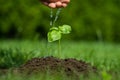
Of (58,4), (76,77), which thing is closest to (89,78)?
(76,77)

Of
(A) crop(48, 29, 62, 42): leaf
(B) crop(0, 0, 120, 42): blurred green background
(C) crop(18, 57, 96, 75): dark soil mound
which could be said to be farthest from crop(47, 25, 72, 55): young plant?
(B) crop(0, 0, 120, 42): blurred green background

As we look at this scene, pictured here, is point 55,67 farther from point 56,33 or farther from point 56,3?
point 56,3

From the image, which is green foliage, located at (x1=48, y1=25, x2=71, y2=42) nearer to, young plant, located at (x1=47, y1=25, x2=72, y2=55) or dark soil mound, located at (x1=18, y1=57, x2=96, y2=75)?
young plant, located at (x1=47, y1=25, x2=72, y2=55)

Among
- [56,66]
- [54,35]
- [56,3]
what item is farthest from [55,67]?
[56,3]

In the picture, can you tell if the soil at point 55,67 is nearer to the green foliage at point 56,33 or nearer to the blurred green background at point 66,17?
the green foliage at point 56,33

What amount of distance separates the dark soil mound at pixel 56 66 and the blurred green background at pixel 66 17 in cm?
994

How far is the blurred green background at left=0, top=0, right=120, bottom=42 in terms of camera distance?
15.3 m

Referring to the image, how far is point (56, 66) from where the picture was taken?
16.5ft

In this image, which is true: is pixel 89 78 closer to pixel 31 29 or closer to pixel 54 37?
pixel 54 37

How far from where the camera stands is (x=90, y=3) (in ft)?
50.5

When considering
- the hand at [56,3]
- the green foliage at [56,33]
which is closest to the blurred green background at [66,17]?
the hand at [56,3]

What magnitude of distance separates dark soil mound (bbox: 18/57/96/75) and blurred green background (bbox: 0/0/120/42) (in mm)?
9935

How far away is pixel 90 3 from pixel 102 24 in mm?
857

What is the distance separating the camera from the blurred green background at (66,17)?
50.2ft
